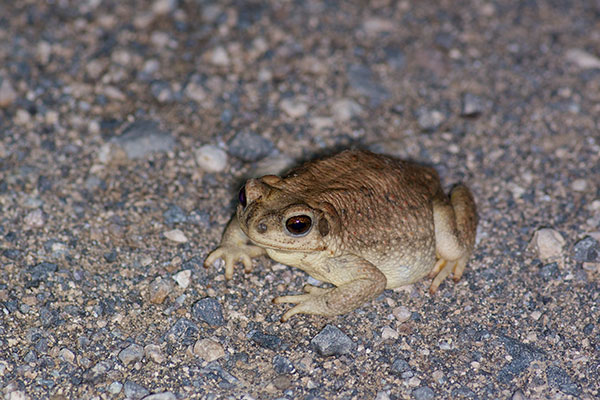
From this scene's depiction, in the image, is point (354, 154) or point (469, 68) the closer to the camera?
point (354, 154)

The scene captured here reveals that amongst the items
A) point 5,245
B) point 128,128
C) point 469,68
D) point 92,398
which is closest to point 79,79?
point 128,128

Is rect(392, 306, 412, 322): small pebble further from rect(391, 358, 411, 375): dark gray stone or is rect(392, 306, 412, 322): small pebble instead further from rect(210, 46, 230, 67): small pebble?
rect(210, 46, 230, 67): small pebble

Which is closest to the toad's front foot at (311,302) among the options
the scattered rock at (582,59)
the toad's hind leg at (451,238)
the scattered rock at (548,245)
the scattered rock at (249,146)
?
the toad's hind leg at (451,238)

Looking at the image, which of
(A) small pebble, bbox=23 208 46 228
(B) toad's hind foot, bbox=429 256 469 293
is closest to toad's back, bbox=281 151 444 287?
(B) toad's hind foot, bbox=429 256 469 293

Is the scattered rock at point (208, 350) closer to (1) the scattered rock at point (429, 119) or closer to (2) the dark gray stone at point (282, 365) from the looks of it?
(2) the dark gray stone at point (282, 365)

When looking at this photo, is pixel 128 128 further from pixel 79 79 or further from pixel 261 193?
pixel 261 193
